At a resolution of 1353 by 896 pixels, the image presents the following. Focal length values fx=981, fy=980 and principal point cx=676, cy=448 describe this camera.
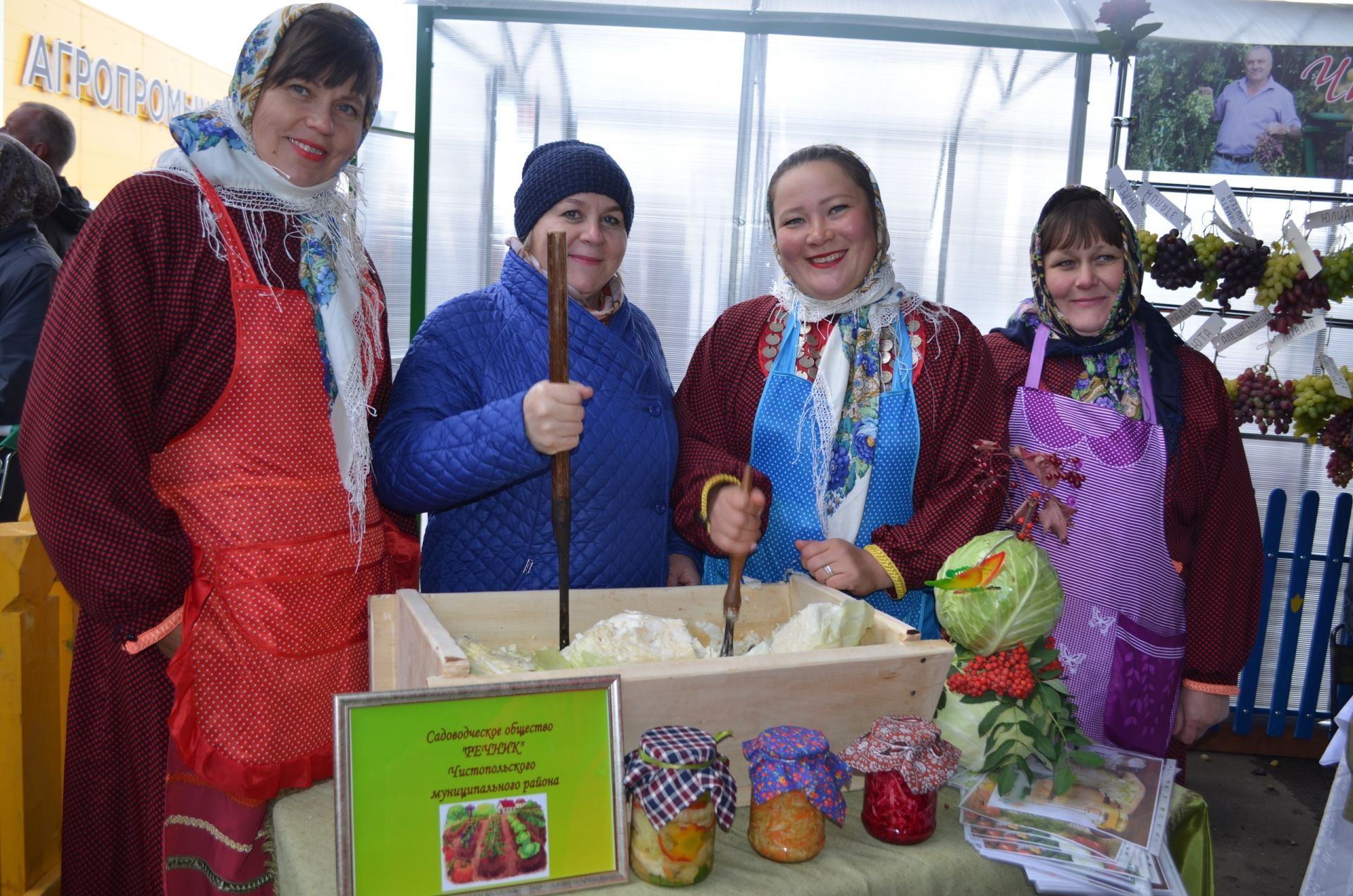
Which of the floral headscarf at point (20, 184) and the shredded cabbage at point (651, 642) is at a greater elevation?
the floral headscarf at point (20, 184)

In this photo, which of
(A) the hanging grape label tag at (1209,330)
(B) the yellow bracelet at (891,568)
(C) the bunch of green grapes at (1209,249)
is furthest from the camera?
(A) the hanging grape label tag at (1209,330)

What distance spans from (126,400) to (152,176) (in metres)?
0.42

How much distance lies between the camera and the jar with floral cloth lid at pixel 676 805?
49.2 inches

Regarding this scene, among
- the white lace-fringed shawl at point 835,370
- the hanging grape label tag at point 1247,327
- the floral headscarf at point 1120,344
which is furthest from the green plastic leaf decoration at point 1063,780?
the hanging grape label tag at point 1247,327

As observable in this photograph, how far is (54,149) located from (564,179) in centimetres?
353

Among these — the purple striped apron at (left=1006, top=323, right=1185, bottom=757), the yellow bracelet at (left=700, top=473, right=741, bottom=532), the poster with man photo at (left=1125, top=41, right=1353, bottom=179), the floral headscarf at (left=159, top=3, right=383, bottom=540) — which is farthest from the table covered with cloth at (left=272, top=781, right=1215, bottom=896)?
the poster with man photo at (left=1125, top=41, right=1353, bottom=179)

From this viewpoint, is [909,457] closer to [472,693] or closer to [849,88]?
[472,693]

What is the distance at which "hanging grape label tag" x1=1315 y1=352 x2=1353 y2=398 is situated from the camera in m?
3.70

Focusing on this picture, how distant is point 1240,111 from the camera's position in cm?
432

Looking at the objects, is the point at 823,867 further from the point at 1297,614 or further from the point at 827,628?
the point at 1297,614

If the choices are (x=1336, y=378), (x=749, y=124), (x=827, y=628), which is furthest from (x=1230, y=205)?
(x=827, y=628)

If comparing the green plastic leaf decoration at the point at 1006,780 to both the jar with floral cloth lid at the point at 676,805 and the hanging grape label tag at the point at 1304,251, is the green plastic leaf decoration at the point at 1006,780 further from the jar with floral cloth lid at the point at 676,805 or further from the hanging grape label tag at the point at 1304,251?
the hanging grape label tag at the point at 1304,251

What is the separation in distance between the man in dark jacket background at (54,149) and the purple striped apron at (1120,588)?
4023mm

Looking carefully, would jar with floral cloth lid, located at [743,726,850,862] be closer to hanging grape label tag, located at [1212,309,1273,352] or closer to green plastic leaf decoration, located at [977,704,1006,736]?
green plastic leaf decoration, located at [977,704,1006,736]
